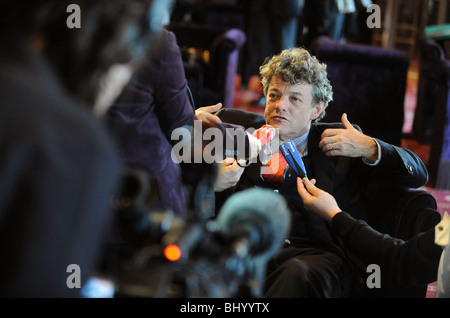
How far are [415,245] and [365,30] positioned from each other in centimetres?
572

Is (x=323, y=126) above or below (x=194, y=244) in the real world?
above

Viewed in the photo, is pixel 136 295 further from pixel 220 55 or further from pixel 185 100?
pixel 220 55

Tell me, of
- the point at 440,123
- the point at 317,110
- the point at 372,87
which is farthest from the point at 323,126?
the point at 440,123

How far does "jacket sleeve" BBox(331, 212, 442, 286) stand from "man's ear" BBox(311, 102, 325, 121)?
0.59 m

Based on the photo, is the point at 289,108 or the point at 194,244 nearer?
the point at 194,244

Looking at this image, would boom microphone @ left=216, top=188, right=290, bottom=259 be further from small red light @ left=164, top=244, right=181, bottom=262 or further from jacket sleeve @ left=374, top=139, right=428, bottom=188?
jacket sleeve @ left=374, top=139, right=428, bottom=188

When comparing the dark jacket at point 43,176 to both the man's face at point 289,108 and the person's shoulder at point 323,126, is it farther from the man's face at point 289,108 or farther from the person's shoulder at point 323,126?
the person's shoulder at point 323,126

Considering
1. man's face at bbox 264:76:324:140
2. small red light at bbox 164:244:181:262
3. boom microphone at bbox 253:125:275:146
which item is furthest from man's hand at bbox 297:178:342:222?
small red light at bbox 164:244:181:262

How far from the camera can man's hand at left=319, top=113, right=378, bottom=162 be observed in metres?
1.93

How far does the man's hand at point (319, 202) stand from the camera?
5.53 ft

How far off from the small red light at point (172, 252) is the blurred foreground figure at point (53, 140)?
0.17m

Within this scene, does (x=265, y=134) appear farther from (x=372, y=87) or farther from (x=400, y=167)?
(x=372, y=87)

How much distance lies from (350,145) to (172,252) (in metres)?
1.25

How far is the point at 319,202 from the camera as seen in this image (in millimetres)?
1714
